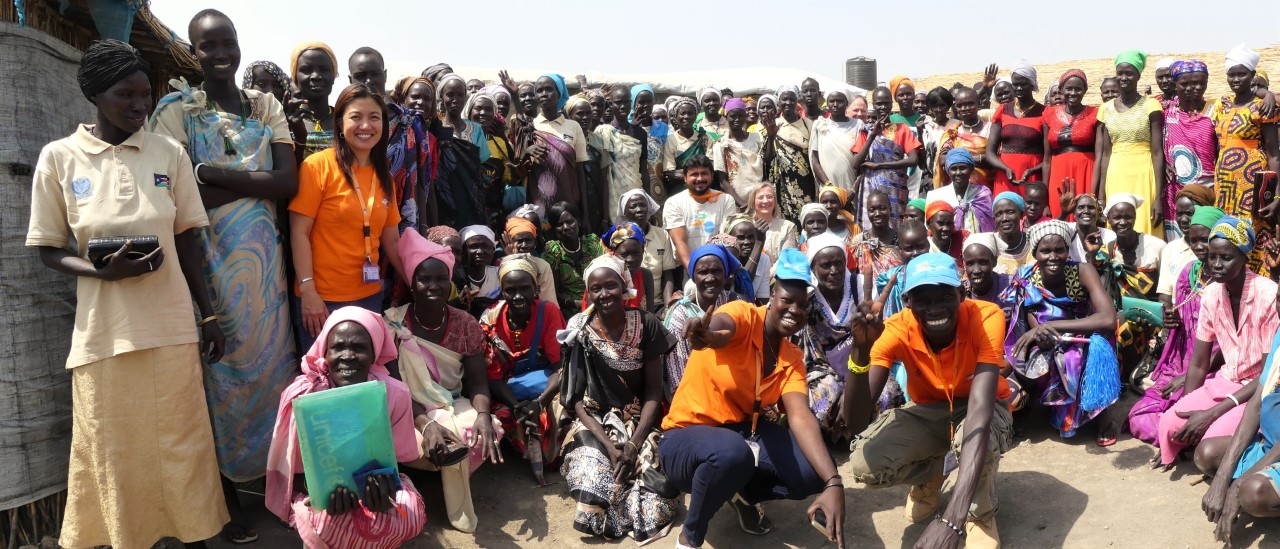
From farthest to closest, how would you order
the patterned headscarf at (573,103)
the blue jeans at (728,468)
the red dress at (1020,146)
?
the red dress at (1020,146) → the patterned headscarf at (573,103) → the blue jeans at (728,468)

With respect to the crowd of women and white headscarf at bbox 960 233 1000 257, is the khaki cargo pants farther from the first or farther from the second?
white headscarf at bbox 960 233 1000 257

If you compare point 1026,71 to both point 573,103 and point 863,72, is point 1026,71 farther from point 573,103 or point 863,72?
point 863,72

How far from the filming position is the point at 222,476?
440cm

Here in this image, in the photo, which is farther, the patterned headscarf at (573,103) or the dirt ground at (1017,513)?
the patterned headscarf at (573,103)

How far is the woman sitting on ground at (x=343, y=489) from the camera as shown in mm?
3703

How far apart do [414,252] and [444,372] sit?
64 centimetres

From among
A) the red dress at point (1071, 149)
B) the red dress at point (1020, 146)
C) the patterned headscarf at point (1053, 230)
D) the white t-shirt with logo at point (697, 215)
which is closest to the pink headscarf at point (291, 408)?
the white t-shirt with logo at point (697, 215)

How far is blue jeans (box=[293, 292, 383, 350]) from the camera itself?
14.8 ft

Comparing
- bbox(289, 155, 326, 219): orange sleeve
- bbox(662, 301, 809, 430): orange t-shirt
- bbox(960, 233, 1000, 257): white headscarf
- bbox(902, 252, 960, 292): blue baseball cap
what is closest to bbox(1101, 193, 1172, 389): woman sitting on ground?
bbox(960, 233, 1000, 257): white headscarf

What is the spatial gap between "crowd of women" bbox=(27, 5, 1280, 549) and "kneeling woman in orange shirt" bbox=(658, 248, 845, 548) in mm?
14

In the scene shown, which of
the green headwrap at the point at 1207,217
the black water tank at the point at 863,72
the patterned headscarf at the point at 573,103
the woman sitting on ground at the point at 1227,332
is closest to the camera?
the woman sitting on ground at the point at 1227,332

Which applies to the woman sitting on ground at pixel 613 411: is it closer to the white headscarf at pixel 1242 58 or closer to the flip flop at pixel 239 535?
the flip flop at pixel 239 535

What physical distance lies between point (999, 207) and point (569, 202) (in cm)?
302

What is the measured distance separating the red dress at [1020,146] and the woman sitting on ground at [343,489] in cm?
566
